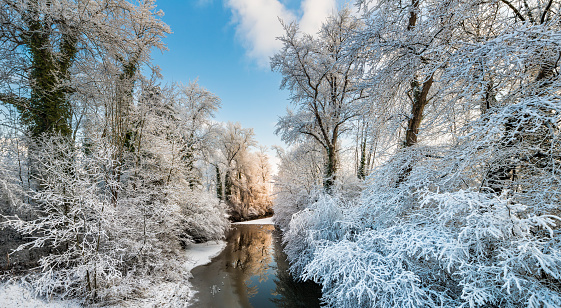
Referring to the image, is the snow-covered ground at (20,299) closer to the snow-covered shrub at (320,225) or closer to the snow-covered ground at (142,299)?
the snow-covered ground at (142,299)

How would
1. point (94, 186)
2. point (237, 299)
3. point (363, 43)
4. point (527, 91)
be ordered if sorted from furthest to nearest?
point (237, 299) < point (94, 186) < point (363, 43) < point (527, 91)

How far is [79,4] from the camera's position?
5.55 metres

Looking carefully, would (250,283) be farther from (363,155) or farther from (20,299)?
(363,155)

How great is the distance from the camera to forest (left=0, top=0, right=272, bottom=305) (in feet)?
15.5

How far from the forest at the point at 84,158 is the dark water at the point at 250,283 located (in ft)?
2.92

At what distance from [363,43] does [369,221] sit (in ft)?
12.4

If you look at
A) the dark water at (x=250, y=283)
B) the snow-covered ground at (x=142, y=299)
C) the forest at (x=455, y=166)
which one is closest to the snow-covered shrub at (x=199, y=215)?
the snow-covered ground at (x=142, y=299)

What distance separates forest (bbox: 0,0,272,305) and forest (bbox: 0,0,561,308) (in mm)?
59

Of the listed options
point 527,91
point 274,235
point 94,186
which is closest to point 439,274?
point 527,91

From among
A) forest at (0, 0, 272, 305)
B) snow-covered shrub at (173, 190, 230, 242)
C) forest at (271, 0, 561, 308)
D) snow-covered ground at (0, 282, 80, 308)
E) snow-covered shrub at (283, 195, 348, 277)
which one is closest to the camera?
forest at (271, 0, 561, 308)

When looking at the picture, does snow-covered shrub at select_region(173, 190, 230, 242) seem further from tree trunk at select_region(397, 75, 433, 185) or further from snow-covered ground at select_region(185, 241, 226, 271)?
tree trunk at select_region(397, 75, 433, 185)

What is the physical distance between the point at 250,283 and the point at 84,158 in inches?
270

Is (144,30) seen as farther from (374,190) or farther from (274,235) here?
(274,235)

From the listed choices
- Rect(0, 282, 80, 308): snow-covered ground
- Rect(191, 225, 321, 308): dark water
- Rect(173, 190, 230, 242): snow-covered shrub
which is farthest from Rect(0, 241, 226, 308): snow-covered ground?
Rect(173, 190, 230, 242): snow-covered shrub
